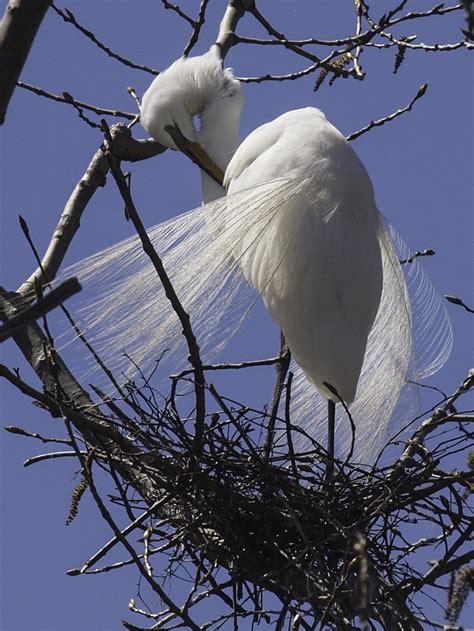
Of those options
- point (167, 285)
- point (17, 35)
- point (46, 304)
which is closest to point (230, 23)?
point (167, 285)

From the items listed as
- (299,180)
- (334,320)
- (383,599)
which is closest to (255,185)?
(299,180)

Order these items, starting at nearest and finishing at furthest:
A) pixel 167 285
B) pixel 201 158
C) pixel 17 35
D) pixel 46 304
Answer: pixel 46 304 < pixel 17 35 < pixel 167 285 < pixel 201 158

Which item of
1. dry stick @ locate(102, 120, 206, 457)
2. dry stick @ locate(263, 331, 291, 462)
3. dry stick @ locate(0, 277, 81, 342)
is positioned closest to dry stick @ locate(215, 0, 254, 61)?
dry stick @ locate(263, 331, 291, 462)

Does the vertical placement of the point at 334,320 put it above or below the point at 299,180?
below

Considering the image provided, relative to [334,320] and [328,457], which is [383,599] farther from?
[334,320]

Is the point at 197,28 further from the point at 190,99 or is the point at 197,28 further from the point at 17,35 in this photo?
the point at 17,35

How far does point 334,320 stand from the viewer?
253cm

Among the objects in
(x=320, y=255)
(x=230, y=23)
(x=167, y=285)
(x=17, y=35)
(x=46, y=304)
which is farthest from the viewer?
(x=230, y=23)

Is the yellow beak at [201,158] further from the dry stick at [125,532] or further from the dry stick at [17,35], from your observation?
the dry stick at [17,35]

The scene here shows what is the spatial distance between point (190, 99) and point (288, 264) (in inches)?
45.5

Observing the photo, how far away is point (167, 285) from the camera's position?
157 centimetres

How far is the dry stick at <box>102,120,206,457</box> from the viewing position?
4.66 feet

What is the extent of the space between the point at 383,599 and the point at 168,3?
1.87 m

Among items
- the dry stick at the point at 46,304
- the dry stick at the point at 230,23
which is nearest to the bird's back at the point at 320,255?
the dry stick at the point at 230,23
